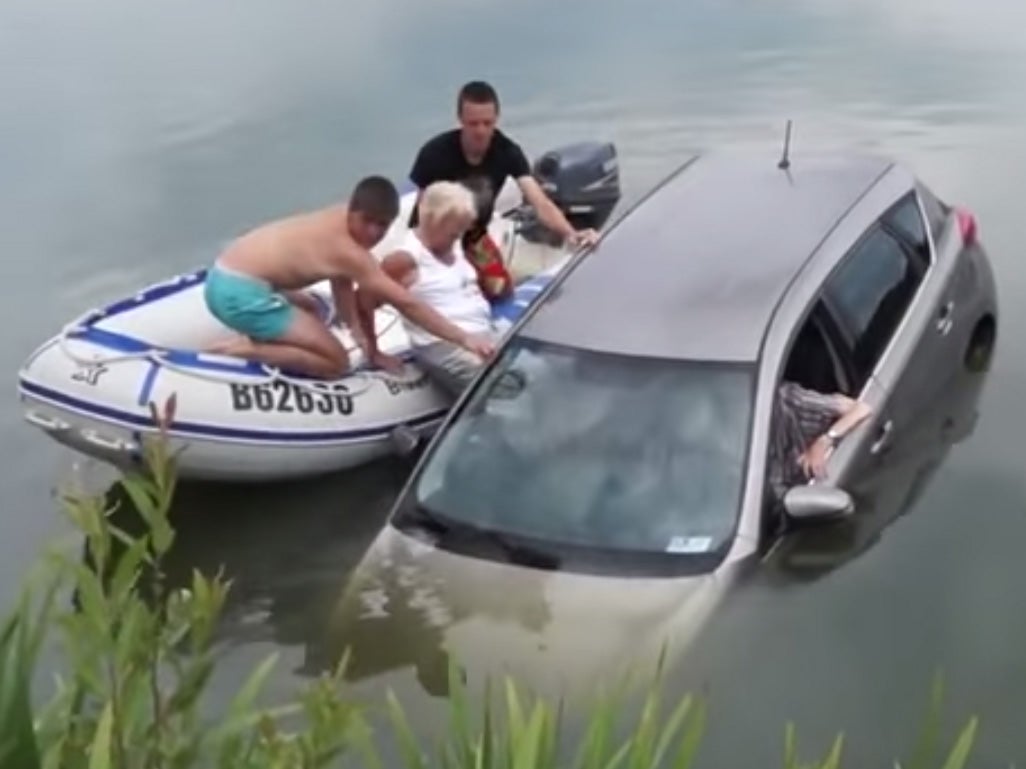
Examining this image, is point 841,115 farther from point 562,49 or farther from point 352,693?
point 352,693

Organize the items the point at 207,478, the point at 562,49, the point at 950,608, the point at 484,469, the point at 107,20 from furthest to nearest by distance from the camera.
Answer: the point at 107,20
the point at 562,49
the point at 207,478
the point at 950,608
the point at 484,469

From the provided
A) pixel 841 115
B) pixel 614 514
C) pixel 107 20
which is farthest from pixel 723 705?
pixel 107 20

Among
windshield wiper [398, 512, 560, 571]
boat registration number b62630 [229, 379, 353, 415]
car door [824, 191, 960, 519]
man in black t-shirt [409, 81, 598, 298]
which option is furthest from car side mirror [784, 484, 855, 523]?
man in black t-shirt [409, 81, 598, 298]

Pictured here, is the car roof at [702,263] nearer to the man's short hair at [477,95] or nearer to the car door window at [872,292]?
the car door window at [872,292]

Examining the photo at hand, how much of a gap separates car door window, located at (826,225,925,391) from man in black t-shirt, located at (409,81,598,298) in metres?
1.95

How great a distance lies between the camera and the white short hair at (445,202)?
31.1 feet

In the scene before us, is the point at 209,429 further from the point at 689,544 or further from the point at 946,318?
the point at 946,318

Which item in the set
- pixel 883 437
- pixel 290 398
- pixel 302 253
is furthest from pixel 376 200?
pixel 883 437

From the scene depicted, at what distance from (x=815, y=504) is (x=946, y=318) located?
242 cm

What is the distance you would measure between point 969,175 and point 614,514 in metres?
8.34

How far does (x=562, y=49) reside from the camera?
19.7 m

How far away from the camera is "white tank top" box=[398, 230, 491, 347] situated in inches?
383

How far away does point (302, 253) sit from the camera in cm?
953

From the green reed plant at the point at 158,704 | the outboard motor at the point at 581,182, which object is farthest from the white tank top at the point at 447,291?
the green reed plant at the point at 158,704
